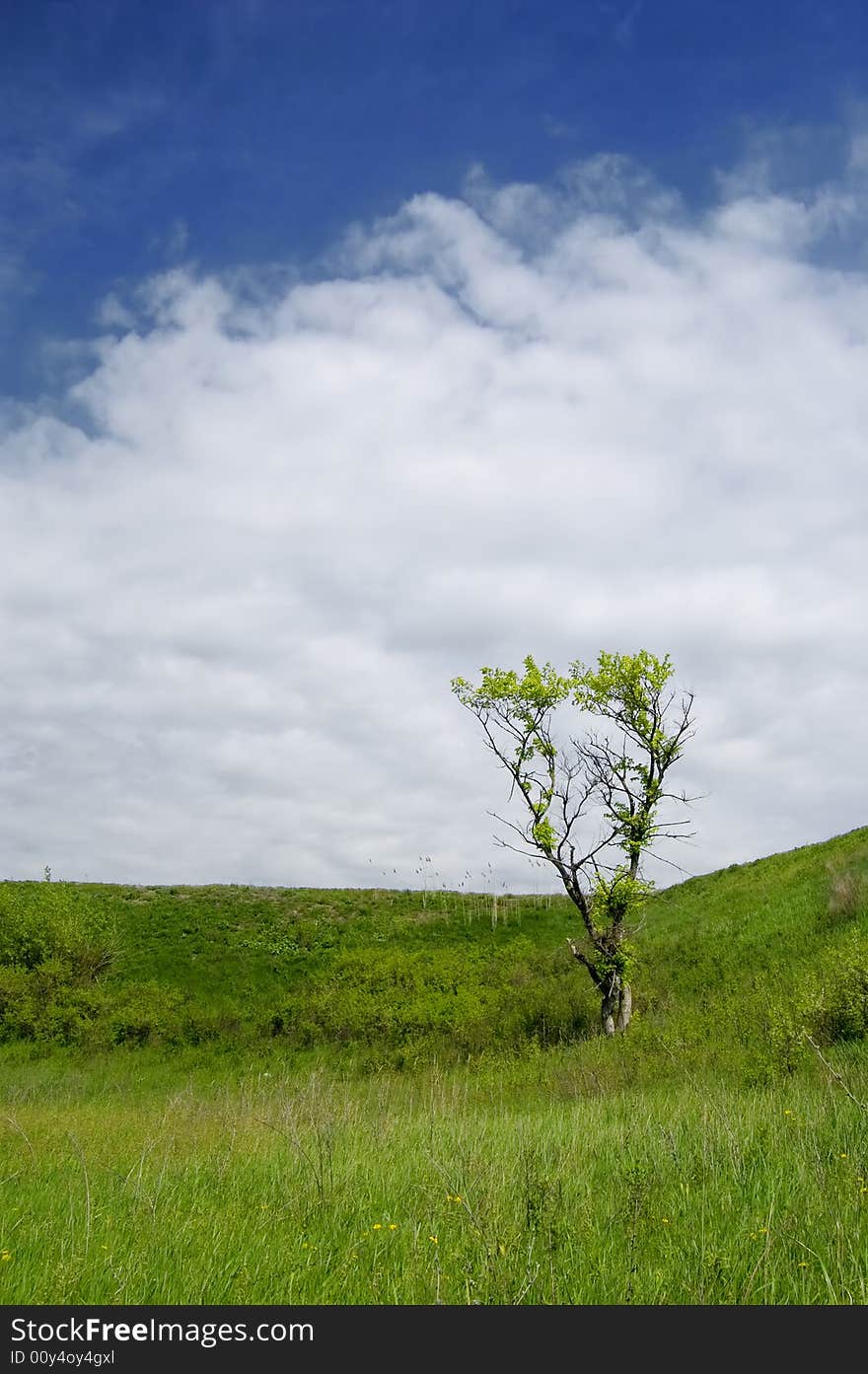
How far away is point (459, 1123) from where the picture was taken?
1013 centimetres

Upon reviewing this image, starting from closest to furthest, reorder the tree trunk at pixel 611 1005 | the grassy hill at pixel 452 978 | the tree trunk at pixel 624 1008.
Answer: the grassy hill at pixel 452 978 → the tree trunk at pixel 624 1008 → the tree trunk at pixel 611 1005

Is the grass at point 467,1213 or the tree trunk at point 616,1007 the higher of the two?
the grass at point 467,1213

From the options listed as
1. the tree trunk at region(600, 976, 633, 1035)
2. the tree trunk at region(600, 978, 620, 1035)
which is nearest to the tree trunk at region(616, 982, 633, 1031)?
the tree trunk at region(600, 976, 633, 1035)

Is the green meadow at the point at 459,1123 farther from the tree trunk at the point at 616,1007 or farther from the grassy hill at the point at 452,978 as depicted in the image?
the tree trunk at the point at 616,1007

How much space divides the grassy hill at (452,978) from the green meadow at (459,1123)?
0.52ft

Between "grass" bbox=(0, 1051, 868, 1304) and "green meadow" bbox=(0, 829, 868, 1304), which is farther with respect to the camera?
"green meadow" bbox=(0, 829, 868, 1304)

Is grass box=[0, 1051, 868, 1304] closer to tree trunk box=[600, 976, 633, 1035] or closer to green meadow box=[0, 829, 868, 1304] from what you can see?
green meadow box=[0, 829, 868, 1304]

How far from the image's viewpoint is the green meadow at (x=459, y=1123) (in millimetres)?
4867

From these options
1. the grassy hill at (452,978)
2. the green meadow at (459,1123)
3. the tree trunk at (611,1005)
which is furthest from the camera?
the tree trunk at (611,1005)

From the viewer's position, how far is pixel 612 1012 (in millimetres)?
23625

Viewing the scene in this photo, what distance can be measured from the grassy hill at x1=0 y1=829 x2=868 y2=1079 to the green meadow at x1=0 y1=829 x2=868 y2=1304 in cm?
16

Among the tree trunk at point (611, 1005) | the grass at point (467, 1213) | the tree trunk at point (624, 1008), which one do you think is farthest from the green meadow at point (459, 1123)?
the tree trunk at point (611, 1005)

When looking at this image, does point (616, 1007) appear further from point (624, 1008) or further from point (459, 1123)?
point (459, 1123)

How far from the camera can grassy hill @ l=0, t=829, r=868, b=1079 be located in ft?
61.5
